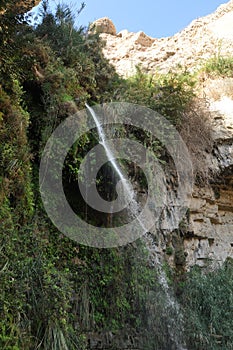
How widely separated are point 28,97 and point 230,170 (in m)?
4.74

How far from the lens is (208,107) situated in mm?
9867

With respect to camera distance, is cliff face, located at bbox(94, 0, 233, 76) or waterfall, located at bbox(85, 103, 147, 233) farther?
cliff face, located at bbox(94, 0, 233, 76)

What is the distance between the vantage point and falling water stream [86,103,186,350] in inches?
227

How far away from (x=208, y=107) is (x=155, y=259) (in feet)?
14.6

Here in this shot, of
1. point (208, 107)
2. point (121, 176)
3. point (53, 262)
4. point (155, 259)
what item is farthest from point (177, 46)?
point (53, 262)

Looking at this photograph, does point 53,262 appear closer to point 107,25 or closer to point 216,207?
point 216,207

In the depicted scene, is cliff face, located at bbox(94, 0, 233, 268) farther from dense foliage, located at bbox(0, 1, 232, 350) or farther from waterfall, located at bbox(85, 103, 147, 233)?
dense foliage, located at bbox(0, 1, 232, 350)

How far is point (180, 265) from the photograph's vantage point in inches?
312

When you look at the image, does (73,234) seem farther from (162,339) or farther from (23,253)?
(162,339)

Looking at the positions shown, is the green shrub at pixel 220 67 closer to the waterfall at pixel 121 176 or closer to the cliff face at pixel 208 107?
the cliff face at pixel 208 107

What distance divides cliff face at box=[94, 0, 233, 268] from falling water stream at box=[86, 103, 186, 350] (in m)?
0.60

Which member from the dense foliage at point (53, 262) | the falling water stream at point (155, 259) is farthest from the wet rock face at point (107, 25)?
the falling water stream at point (155, 259)

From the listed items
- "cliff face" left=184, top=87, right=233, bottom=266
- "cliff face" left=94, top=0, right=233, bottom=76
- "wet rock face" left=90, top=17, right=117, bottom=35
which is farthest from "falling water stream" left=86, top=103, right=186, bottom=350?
"wet rock face" left=90, top=17, right=117, bottom=35

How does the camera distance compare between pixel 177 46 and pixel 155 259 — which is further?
pixel 177 46
